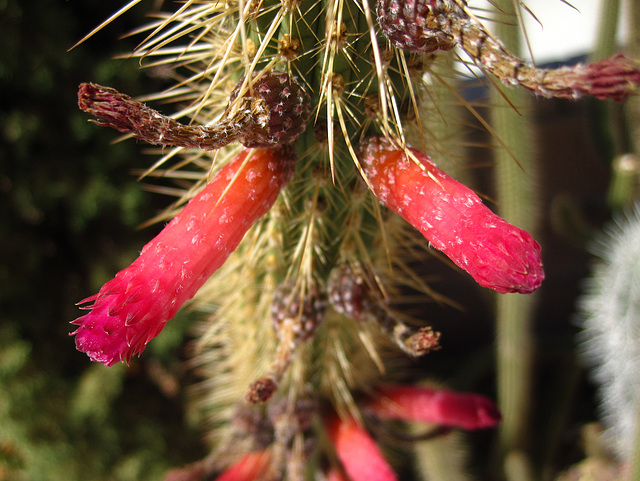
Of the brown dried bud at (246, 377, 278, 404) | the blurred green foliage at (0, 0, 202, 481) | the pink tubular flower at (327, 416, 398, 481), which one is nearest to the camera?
the brown dried bud at (246, 377, 278, 404)

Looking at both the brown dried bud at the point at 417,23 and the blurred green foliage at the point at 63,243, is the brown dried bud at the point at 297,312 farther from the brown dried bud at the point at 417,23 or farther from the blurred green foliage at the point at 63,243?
the blurred green foliage at the point at 63,243

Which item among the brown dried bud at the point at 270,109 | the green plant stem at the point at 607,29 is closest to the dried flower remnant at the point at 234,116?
the brown dried bud at the point at 270,109

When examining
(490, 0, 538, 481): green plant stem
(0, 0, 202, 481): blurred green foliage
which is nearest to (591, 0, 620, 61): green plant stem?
(490, 0, 538, 481): green plant stem

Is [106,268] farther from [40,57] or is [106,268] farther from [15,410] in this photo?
[40,57]

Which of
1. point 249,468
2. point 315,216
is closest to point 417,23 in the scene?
point 315,216

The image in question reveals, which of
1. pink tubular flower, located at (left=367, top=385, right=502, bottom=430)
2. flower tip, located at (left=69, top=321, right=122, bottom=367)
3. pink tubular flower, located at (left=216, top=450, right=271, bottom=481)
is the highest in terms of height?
flower tip, located at (left=69, top=321, right=122, bottom=367)

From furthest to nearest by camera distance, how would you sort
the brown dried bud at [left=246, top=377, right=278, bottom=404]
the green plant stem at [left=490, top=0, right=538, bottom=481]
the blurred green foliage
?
the blurred green foliage
the green plant stem at [left=490, top=0, right=538, bottom=481]
the brown dried bud at [left=246, top=377, right=278, bottom=404]

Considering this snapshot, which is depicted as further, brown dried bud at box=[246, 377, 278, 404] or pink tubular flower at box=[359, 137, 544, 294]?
brown dried bud at box=[246, 377, 278, 404]

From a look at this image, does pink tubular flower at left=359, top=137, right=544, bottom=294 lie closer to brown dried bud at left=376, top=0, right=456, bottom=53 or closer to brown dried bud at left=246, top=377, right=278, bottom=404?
brown dried bud at left=376, top=0, right=456, bottom=53
